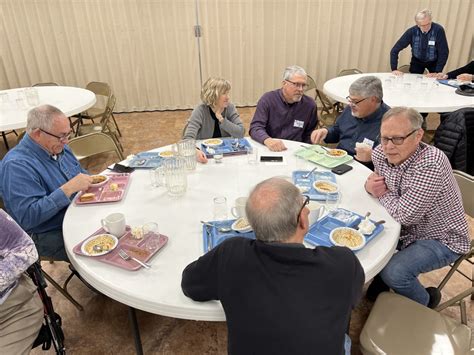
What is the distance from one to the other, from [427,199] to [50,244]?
216cm

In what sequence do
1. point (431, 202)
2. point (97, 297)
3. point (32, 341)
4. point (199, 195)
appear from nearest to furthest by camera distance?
point (32, 341) < point (431, 202) < point (199, 195) < point (97, 297)

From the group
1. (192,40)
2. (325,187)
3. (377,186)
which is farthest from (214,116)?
(192,40)

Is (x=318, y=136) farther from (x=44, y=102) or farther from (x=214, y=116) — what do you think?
(x=44, y=102)

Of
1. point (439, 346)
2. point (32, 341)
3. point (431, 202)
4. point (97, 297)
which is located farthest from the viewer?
point (97, 297)

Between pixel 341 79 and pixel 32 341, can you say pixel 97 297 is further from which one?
pixel 341 79

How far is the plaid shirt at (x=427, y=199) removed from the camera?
1.97 m

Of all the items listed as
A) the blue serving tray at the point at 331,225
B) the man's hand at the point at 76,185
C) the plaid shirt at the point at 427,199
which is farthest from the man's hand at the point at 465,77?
the man's hand at the point at 76,185

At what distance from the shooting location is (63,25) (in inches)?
241

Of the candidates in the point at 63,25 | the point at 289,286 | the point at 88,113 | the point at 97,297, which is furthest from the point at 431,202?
the point at 63,25

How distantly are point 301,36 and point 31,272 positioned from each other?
19.2ft

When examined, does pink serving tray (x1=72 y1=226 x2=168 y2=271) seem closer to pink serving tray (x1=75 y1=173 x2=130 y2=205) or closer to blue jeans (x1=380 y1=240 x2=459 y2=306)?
pink serving tray (x1=75 y1=173 x2=130 y2=205)

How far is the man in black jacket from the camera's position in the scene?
118cm

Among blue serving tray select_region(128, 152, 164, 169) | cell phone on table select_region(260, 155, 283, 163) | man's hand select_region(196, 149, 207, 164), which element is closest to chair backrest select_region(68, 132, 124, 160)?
blue serving tray select_region(128, 152, 164, 169)

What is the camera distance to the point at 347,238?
178 centimetres
